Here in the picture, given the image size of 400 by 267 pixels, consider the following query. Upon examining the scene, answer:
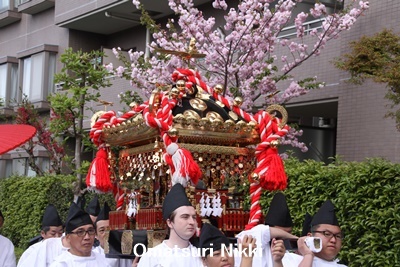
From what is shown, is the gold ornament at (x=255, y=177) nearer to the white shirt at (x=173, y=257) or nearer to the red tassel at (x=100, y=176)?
the white shirt at (x=173, y=257)

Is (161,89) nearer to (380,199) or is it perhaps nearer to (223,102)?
(223,102)

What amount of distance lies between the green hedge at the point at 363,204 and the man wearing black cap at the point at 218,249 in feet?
12.4

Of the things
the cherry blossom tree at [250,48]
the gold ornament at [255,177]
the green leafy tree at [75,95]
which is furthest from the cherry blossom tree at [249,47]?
the gold ornament at [255,177]

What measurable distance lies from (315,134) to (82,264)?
11674 millimetres

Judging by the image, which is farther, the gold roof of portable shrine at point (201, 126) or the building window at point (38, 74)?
the building window at point (38, 74)

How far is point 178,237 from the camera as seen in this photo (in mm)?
6484

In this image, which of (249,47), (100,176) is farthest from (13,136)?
(249,47)

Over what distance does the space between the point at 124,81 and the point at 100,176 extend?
12919 millimetres

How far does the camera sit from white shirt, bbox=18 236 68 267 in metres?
9.08

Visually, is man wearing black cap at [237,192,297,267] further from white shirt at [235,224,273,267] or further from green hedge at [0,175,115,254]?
green hedge at [0,175,115,254]

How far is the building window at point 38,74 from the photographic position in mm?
24688

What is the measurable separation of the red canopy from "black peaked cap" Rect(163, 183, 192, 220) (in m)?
1.33

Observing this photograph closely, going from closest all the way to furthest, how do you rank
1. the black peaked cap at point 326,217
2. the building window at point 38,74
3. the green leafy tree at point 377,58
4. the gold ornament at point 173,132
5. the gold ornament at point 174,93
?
the black peaked cap at point 326,217 < the gold ornament at point 173,132 < the gold ornament at point 174,93 < the green leafy tree at point 377,58 < the building window at point 38,74

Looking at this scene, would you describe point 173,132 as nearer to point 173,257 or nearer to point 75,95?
point 173,257
